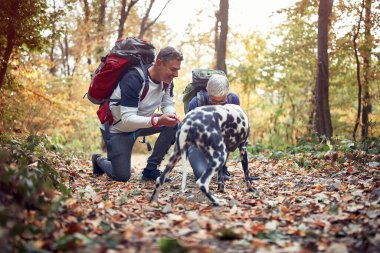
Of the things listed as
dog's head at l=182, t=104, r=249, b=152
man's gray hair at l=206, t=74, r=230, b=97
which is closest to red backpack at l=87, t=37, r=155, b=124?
man's gray hair at l=206, t=74, r=230, b=97

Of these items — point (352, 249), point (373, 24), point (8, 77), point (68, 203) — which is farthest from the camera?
point (373, 24)

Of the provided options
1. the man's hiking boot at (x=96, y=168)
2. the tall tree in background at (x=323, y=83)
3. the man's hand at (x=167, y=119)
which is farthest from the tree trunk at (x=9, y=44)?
the tall tree in background at (x=323, y=83)

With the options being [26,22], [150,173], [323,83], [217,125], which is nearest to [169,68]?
[217,125]

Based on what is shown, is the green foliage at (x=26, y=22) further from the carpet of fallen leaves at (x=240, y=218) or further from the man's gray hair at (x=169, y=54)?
the carpet of fallen leaves at (x=240, y=218)

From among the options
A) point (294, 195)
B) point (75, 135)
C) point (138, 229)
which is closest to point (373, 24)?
point (294, 195)

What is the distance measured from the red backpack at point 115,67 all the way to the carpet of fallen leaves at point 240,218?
134cm

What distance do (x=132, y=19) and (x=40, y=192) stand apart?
17517mm

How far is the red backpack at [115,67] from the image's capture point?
582 centimetres

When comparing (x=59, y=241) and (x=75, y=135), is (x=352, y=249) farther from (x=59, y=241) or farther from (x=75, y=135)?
(x=75, y=135)

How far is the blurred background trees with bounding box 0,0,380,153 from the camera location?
8380 millimetres

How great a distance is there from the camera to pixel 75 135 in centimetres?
1925

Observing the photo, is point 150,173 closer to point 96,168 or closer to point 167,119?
point 96,168

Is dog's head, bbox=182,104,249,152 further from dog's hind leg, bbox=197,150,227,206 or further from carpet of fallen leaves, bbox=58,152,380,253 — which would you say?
carpet of fallen leaves, bbox=58,152,380,253

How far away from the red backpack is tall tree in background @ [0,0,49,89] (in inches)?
83.5
